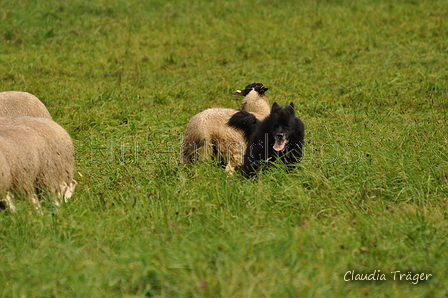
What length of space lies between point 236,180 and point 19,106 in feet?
13.2

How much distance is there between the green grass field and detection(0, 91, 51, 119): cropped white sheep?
0.93 m

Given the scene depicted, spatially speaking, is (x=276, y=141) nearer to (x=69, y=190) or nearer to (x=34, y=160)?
(x=69, y=190)

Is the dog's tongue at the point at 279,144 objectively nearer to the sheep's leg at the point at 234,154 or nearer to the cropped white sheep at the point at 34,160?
the sheep's leg at the point at 234,154

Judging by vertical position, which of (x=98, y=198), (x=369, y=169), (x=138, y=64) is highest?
(x=369, y=169)

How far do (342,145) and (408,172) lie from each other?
181 centimetres

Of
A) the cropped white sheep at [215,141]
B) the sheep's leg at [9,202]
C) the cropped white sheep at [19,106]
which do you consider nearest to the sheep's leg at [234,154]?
the cropped white sheep at [215,141]

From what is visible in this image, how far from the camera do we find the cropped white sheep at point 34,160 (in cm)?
519

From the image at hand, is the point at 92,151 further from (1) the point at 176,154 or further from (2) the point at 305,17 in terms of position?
(2) the point at 305,17

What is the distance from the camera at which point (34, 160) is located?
5465mm

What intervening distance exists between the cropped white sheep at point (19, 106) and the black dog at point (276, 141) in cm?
355

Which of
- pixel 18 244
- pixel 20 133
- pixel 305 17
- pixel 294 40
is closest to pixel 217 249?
pixel 18 244

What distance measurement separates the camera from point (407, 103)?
1120 centimetres

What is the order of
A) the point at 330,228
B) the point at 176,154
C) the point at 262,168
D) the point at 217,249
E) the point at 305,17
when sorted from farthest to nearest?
the point at 305,17, the point at 176,154, the point at 262,168, the point at 330,228, the point at 217,249

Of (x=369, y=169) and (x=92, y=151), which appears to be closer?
(x=369, y=169)
